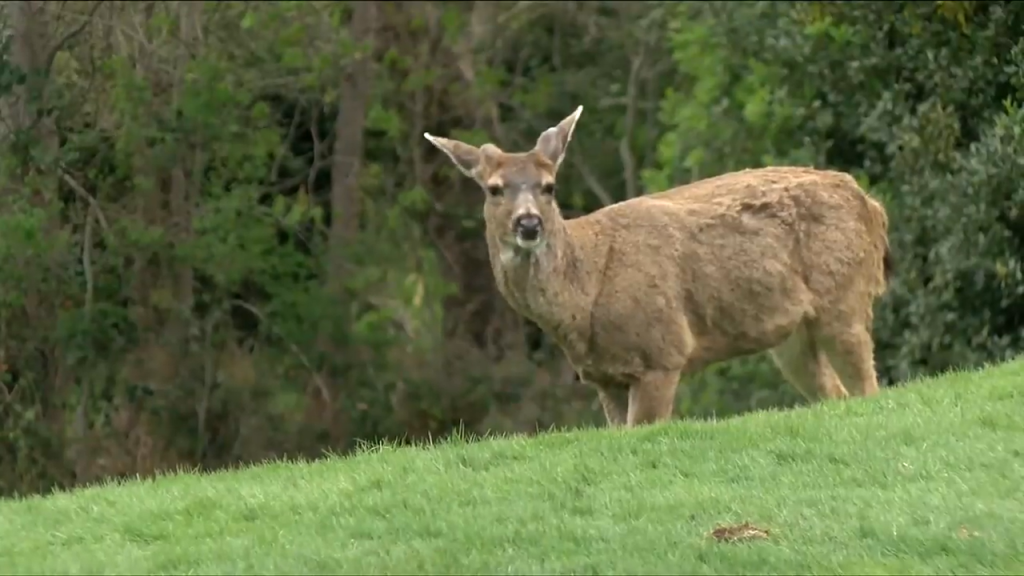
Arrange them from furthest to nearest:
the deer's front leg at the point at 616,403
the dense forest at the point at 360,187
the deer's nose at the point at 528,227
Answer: the dense forest at the point at 360,187, the deer's front leg at the point at 616,403, the deer's nose at the point at 528,227

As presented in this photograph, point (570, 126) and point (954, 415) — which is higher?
point (570, 126)

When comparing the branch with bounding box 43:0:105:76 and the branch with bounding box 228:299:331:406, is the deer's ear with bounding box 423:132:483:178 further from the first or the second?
the branch with bounding box 228:299:331:406

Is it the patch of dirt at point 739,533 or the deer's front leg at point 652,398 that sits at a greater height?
the patch of dirt at point 739,533

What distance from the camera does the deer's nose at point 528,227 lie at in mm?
11617

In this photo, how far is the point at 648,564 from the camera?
7.75 metres

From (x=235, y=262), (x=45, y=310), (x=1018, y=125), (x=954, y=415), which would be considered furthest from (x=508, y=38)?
(x=954, y=415)

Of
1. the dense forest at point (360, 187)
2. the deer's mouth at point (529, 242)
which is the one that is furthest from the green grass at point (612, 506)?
the dense forest at point (360, 187)

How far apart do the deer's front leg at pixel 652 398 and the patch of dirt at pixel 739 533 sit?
3527mm

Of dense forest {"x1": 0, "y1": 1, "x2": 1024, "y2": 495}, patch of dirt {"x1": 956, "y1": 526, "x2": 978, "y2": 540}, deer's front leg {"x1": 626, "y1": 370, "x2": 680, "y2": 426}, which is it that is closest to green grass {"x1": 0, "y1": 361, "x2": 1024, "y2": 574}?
patch of dirt {"x1": 956, "y1": 526, "x2": 978, "y2": 540}

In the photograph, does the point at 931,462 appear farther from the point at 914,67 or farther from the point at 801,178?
the point at 914,67

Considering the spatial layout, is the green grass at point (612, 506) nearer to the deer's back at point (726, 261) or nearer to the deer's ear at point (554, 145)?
the deer's back at point (726, 261)

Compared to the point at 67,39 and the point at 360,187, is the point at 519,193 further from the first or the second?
the point at 360,187

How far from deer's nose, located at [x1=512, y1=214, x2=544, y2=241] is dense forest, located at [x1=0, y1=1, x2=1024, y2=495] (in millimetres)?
5042

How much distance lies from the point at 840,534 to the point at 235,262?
40.9 ft
